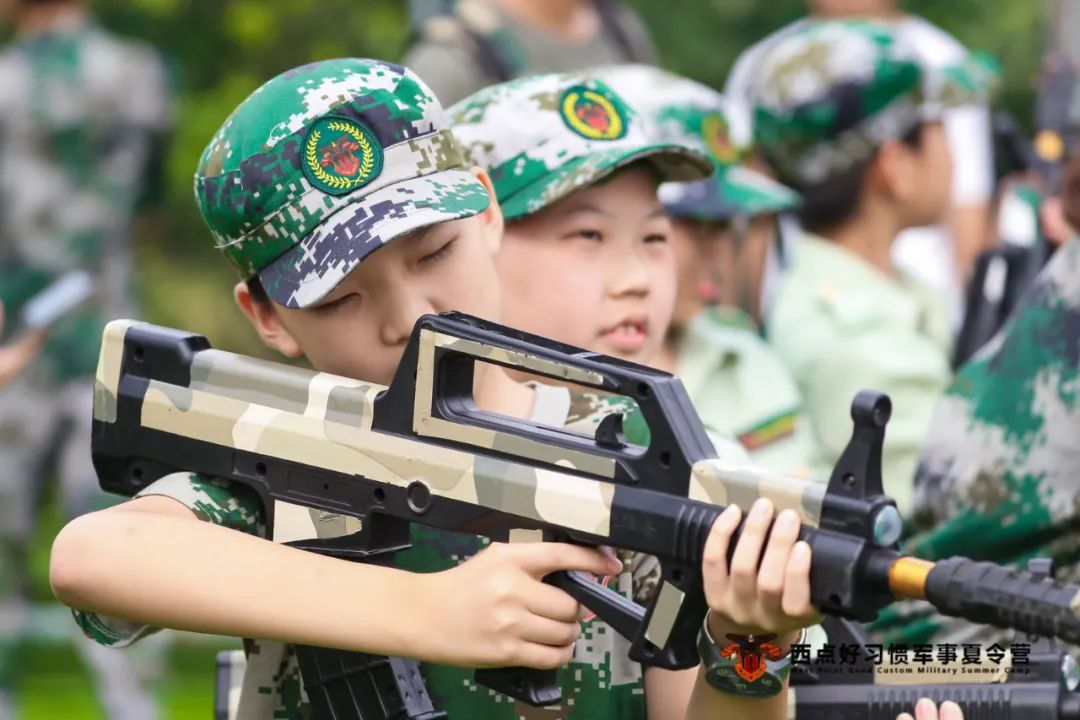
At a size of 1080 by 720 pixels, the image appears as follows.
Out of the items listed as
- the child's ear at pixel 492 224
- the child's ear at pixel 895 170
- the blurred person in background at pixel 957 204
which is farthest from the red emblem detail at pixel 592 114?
the blurred person in background at pixel 957 204

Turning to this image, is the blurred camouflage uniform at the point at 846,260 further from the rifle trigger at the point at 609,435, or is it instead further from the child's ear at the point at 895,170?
the rifle trigger at the point at 609,435

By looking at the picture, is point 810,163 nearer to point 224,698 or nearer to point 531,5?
point 531,5

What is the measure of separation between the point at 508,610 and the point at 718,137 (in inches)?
136

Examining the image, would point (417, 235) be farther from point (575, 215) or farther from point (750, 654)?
→ point (575, 215)

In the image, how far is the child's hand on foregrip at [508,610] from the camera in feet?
9.12

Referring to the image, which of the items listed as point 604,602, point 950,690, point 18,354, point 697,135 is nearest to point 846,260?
point 697,135

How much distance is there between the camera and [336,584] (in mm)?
2893

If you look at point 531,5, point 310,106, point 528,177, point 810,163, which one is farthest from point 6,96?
point 310,106

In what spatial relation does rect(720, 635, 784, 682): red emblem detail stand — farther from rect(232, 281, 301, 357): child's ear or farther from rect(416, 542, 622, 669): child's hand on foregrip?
rect(232, 281, 301, 357): child's ear

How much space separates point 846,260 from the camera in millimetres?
6957

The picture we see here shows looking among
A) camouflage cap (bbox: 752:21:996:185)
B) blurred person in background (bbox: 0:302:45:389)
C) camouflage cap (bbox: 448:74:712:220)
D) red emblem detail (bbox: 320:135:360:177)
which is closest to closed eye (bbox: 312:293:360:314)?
red emblem detail (bbox: 320:135:360:177)

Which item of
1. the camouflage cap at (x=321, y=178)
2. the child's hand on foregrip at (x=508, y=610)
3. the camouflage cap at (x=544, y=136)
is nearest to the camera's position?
the child's hand on foregrip at (x=508, y=610)

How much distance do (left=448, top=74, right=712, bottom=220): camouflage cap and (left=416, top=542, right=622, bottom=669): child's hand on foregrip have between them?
50.1 inches

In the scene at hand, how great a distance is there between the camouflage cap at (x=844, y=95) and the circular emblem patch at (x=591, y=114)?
2.96 m
